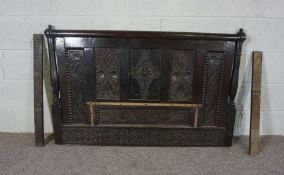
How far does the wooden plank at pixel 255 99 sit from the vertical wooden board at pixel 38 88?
150 cm

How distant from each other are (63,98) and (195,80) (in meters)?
0.94

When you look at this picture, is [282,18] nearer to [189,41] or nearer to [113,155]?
[189,41]

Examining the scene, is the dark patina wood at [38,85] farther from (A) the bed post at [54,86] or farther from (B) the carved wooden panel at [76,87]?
(B) the carved wooden panel at [76,87]

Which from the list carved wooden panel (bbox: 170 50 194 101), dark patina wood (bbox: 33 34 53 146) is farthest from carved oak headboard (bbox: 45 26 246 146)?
dark patina wood (bbox: 33 34 53 146)

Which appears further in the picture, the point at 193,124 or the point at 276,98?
the point at 276,98

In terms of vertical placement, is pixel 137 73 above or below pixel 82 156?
above

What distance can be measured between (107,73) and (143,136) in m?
0.53

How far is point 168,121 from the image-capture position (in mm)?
1720

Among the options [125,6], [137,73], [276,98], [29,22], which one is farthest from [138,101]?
[276,98]

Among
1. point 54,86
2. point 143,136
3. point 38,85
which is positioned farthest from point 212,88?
point 38,85

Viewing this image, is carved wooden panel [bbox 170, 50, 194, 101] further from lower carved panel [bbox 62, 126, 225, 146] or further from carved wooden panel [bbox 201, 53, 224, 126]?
lower carved panel [bbox 62, 126, 225, 146]

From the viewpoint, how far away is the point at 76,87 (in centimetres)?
167

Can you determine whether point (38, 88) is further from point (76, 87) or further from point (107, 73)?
point (107, 73)

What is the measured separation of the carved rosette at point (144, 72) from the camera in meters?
1.63
